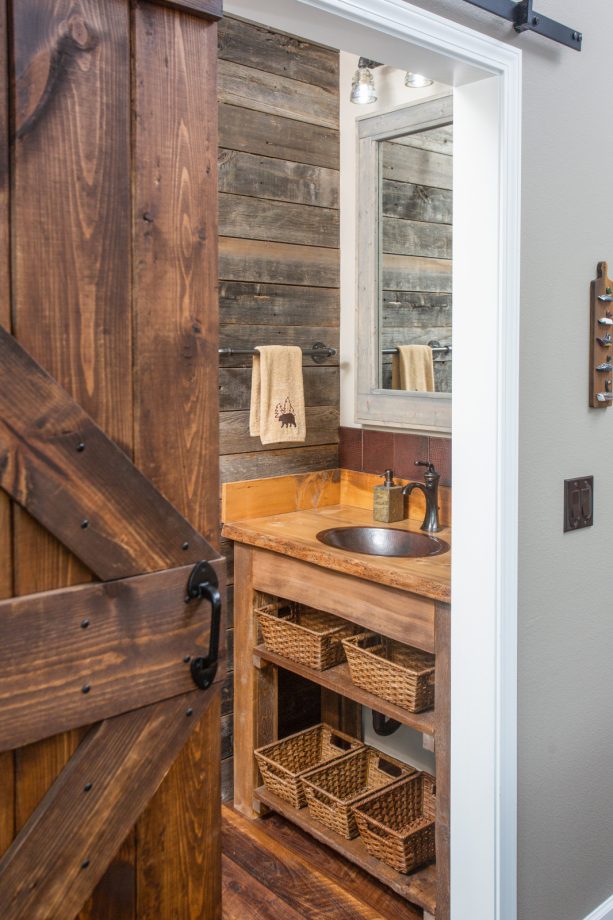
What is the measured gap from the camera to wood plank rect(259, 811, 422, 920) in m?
2.24

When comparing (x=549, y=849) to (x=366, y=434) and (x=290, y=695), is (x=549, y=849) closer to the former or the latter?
(x=290, y=695)

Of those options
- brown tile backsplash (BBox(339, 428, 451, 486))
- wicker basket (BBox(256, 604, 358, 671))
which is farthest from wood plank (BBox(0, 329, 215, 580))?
brown tile backsplash (BBox(339, 428, 451, 486))

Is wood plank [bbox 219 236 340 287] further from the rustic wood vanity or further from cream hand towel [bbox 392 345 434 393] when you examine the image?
the rustic wood vanity

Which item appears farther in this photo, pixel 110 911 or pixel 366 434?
pixel 366 434

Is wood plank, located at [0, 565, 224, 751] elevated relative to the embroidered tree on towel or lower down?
lower down

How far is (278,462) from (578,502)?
1.16 metres

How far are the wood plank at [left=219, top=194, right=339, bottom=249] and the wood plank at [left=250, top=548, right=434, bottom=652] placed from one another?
1005 mm

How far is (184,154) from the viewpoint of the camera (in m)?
1.18

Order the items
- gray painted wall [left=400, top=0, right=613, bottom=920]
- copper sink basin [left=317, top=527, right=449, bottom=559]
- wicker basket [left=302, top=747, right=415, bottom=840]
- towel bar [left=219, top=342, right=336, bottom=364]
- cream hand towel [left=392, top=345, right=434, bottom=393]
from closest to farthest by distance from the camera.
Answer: gray painted wall [left=400, top=0, right=613, bottom=920], wicker basket [left=302, top=747, right=415, bottom=840], copper sink basin [left=317, top=527, right=449, bottom=559], cream hand towel [left=392, top=345, right=434, bottom=393], towel bar [left=219, top=342, right=336, bottom=364]

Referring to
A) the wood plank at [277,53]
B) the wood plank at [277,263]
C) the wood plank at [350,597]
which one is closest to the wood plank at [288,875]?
the wood plank at [350,597]

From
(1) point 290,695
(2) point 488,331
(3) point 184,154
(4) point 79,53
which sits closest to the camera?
(4) point 79,53

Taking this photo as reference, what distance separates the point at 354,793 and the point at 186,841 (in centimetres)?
145

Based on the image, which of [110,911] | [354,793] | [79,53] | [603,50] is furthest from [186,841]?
[603,50]

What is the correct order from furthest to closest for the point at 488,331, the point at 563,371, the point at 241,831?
1. the point at 241,831
2. the point at 563,371
3. the point at 488,331
